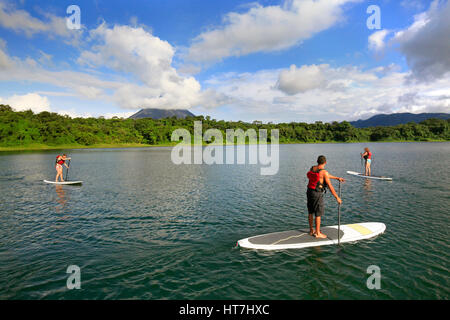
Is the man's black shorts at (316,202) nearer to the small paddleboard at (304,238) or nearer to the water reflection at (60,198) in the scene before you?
the small paddleboard at (304,238)

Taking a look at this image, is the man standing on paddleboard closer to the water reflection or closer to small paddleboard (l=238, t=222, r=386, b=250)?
small paddleboard (l=238, t=222, r=386, b=250)

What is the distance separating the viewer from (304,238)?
11953mm

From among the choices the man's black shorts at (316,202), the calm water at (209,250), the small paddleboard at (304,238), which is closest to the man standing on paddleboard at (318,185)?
the man's black shorts at (316,202)

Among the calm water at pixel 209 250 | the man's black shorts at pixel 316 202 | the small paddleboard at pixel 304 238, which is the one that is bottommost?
the calm water at pixel 209 250

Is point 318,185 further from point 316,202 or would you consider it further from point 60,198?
point 60,198

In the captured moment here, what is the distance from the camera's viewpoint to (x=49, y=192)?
25.2 meters

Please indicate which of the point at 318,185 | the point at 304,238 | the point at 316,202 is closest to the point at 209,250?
the point at 304,238

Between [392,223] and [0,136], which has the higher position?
[0,136]

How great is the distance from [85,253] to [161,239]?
3.60 metres

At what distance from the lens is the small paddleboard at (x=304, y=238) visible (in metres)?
11.4
